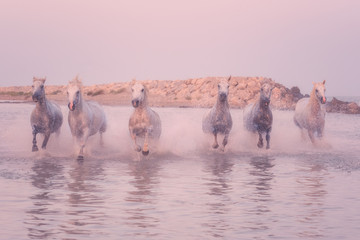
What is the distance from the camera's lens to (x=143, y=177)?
13305 mm

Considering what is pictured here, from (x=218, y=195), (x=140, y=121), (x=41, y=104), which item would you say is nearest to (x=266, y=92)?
(x=140, y=121)

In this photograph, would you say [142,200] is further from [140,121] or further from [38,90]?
[38,90]

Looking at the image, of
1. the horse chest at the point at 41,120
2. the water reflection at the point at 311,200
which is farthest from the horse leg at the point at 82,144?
the water reflection at the point at 311,200

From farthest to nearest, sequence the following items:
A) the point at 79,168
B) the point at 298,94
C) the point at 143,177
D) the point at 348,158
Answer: the point at 298,94, the point at 348,158, the point at 79,168, the point at 143,177

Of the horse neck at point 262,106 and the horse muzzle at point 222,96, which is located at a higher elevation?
the horse muzzle at point 222,96

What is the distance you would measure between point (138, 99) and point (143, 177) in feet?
11.4

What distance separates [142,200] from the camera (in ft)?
34.0

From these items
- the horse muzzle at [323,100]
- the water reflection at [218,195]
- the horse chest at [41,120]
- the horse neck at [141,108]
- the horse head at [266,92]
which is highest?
the horse head at [266,92]

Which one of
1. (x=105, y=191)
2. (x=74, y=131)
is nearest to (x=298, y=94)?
(x=74, y=131)

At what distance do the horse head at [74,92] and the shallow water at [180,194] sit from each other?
1.39m

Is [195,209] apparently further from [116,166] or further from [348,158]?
[348,158]

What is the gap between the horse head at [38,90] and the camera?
56.4ft

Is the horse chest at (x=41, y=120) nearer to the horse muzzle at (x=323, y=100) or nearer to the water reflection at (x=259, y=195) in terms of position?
the water reflection at (x=259, y=195)

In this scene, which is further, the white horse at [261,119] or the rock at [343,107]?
the rock at [343,107]
